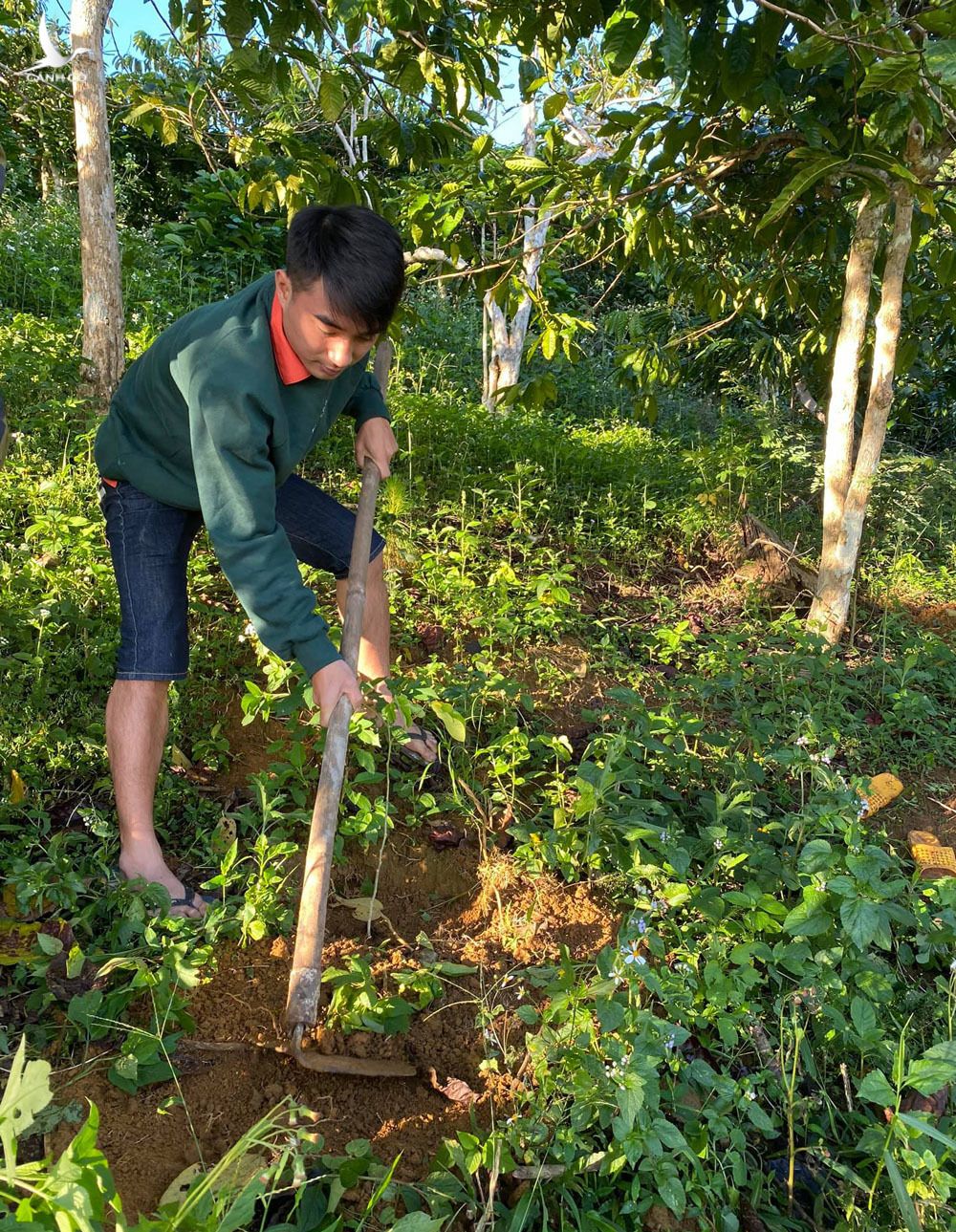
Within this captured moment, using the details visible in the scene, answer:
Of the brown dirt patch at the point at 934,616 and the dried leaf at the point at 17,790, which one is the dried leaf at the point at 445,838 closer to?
the dried leaf at the point at 17,790

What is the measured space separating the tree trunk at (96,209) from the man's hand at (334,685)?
309 cm

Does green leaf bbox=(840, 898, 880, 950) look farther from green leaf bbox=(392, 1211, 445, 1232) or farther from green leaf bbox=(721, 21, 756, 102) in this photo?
green leaf bbox=(721, 21, 756, 102)

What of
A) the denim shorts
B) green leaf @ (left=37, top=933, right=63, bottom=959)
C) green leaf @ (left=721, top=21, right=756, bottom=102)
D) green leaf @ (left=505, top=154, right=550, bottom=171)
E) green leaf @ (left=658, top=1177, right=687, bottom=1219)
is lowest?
green leaf @ (left=658, top=1177, right=687, bottom=1219)

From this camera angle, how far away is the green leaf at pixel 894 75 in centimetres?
208

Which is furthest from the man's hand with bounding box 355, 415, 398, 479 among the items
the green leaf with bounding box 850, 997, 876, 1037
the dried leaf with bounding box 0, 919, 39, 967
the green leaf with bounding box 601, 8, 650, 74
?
the green leaf with bounding box 850, 997, 876, 1037

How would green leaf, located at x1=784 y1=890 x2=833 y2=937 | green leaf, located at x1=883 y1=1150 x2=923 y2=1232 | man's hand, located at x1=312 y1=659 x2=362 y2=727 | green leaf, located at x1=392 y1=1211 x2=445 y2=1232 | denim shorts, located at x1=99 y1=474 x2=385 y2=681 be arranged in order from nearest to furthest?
1. green leaf, located at x1=392 y1=1211 x2=445 y2=1232
2. green leaf, located at x1=883 y1=1150 x2=923 y2=1232
3. green leaf, located at x1=784 y1=890 x2=833 y2=937
4. man's hand, located at x1=312 y1=659 x2=362 y2=727
5. denim shorts, located at x1=99 y1=474 x2=385 y2=681

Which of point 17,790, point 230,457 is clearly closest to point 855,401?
point 230,457

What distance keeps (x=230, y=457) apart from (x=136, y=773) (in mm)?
845

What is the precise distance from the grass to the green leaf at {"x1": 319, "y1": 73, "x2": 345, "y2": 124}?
148 centimetres

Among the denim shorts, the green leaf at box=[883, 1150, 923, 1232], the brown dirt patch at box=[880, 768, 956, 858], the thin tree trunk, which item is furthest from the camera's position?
the thin tree trunk

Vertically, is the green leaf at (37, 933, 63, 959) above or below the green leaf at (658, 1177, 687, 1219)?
above

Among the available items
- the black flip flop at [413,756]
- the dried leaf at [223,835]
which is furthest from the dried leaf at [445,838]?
the dried leaf at [223,835]

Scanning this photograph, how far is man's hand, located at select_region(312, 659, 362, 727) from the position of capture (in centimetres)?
202

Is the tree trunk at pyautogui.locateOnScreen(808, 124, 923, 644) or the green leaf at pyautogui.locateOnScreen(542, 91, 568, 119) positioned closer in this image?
the green leaf at pyautogui.locateOnScreen(542, 91, 568, 119)
